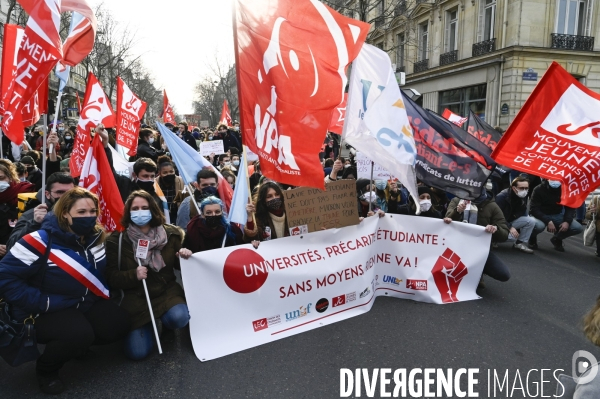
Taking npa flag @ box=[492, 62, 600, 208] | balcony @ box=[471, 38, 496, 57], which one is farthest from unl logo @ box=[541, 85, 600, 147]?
balcony @ box=[471, 38, 496, 57]

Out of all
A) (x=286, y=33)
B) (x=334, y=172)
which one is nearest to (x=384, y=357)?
(x=334, y=172)

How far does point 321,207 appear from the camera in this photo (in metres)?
4.44

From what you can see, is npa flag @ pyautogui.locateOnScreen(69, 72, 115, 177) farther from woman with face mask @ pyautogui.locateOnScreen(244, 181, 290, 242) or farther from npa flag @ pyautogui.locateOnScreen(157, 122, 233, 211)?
woman with face mask @ pyautogui.locateOnScreen(244, 181, 290, 242)

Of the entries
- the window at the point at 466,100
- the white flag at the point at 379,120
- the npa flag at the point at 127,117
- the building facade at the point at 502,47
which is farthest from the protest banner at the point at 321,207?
the window at the point at 466,100

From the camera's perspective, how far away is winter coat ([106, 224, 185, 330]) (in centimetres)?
364

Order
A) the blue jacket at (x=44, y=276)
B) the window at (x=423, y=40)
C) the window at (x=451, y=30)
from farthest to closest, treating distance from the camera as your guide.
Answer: the window at (x=423, y=40) < the window at (x=451, y=30) < the blue jacket at (x=44, y=276)

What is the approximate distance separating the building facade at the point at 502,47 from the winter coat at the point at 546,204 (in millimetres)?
11629

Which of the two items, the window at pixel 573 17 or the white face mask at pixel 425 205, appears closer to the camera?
the white face mask at pixel 425 205

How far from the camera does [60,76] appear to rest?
4754mm

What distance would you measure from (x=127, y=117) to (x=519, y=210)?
7.50 metres

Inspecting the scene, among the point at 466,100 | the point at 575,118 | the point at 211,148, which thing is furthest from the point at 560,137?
the point at 466,100

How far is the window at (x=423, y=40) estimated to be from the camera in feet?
85.0

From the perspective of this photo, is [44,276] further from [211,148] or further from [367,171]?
[211,148]

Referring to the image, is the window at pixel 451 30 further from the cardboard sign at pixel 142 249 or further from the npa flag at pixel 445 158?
the cardboard sign at pixel 142 249
